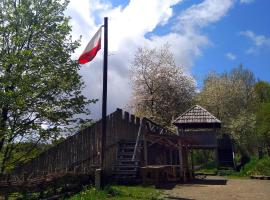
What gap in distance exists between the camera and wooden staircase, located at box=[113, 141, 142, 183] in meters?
19.9

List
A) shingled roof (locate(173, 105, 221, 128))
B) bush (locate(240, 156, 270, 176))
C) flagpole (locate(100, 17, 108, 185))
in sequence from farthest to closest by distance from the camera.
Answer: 1. shingled roof (locate(173, 105, 221, 128))
2. bush (locate(240, 156, 270, 176))
3. flagpole (locate(100, 17, 108, 185))

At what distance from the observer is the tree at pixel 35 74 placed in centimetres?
1596

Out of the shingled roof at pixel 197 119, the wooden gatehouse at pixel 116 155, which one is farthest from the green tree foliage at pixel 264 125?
the wooden gatehouse at pixel 116 155

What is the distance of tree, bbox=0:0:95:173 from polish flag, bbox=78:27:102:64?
1276 millimetres

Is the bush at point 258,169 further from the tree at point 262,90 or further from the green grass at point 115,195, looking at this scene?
the tree at point 262,90

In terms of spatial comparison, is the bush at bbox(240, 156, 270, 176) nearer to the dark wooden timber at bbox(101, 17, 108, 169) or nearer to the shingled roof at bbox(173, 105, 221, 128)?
the shingled roof at bbox(173, 105, 221, 128)

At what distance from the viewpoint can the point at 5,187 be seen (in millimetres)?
12375

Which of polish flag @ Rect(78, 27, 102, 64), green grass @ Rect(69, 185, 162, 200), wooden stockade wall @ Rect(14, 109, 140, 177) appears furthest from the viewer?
wooden stockade wall @ Rect(14, 109, 140, 177)

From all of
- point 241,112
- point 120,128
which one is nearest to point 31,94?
point 120,128

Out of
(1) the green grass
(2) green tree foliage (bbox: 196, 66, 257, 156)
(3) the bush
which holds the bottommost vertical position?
(1) the green grass

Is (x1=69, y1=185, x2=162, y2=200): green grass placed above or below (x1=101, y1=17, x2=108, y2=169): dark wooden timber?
below

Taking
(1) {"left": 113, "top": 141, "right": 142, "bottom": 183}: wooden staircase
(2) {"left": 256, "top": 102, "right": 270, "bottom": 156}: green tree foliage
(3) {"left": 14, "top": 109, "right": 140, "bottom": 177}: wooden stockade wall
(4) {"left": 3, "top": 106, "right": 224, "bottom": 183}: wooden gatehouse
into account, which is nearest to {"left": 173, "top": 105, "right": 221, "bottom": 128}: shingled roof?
(4) {"left": 3, "top": 106, "right": 224, "bottom": 183}: wooden gatehouse

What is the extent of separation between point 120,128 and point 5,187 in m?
11.0

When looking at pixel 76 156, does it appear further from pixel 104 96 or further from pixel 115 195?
pixel 115 195
